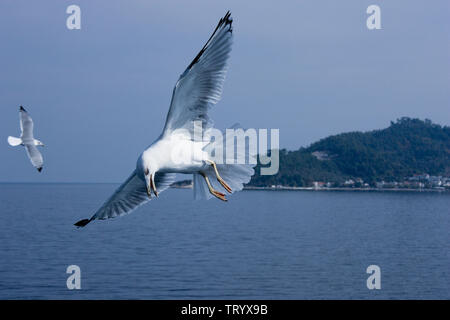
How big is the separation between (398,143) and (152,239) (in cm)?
14067

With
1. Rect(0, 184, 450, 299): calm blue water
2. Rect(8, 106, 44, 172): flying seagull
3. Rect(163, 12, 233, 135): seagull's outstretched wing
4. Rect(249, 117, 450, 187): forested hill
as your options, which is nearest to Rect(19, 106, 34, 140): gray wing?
Rect(8, 106, 44, 172): flying seagull

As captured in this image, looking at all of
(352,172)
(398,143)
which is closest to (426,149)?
(398,143)

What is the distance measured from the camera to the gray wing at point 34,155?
592 inches

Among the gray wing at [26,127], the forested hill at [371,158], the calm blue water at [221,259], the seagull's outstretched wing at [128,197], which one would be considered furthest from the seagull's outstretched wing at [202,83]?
the forested hill at [371,158]

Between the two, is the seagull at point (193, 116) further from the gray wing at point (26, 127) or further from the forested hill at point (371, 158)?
the forested hill at point (371, 158)

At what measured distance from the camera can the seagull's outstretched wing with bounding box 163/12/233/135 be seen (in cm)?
640

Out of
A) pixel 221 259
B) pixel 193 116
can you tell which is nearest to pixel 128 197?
pixel 193 116

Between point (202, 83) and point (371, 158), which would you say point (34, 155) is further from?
point (371, 158)

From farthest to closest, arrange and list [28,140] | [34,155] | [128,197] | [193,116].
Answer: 1. [28,140]
2. [34,155]
3. [128,197]
4. [193,116]

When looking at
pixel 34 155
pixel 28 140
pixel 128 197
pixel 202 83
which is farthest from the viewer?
pixel 28 140

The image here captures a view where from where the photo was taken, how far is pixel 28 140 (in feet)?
52.6

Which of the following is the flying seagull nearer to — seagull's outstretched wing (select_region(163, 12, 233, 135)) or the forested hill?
seagull's outstretched wing (select_region(163, 12, 233, 135))

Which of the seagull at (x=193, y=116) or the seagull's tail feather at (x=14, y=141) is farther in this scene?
the seagull's tail feather at (x=14, y=141)

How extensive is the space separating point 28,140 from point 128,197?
8.78 meters
